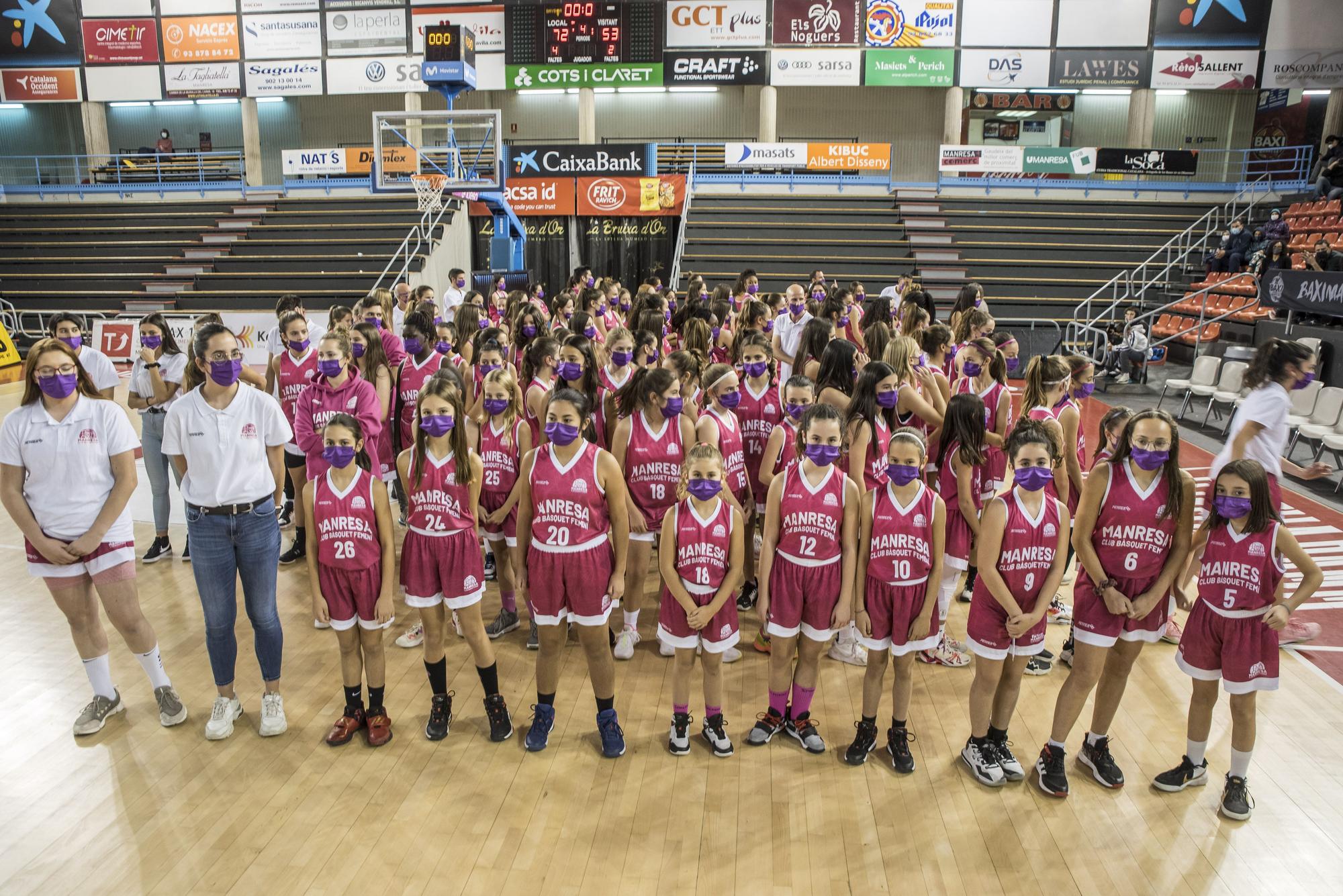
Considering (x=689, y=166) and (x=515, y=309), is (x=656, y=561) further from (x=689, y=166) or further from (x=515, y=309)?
(x=689, y=166)

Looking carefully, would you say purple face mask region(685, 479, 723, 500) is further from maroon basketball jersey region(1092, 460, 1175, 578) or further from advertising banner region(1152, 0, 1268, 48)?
advertising banner region(1152, 0, 1268, 48)

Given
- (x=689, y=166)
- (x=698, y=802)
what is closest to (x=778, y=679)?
(x=698, y=802)

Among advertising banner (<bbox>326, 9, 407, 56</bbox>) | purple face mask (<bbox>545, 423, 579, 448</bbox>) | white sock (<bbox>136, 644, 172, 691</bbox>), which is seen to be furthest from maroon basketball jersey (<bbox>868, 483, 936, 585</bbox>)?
advertising banner (<bbox>326, 9, 407, 56</bbox>)

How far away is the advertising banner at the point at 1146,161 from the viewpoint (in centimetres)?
1730

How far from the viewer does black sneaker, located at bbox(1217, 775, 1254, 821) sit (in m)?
3.41

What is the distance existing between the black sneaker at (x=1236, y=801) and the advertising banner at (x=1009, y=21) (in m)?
18.4

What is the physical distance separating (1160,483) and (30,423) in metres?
4.57

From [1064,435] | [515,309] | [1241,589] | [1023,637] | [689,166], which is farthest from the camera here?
[689,166]

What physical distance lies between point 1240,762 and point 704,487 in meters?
2.36

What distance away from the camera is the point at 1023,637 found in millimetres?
3520

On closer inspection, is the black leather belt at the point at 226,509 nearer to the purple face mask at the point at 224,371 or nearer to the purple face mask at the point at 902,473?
the purple face mask at the point at 224,371

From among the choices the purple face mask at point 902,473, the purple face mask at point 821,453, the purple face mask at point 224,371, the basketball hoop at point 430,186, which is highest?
the basketball hoop at point 430,186

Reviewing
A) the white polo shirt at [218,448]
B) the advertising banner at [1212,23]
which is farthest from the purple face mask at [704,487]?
the advertising banner at [1212,23]

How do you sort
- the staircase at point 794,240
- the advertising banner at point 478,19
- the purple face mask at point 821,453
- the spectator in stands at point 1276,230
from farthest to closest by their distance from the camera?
1. the advertising banner at point 478,19
2. the staircase at point 794,240
3. the spectator in stands at point 1276,230
4. the purple face mask at point 821,453
